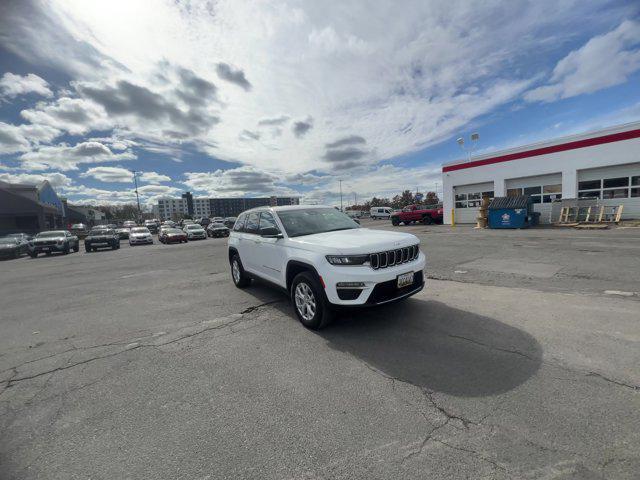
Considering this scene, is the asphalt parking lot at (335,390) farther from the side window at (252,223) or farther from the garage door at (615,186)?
the garage door at (615,186)

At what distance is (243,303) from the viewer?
229 inches

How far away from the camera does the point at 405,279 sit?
163 inches

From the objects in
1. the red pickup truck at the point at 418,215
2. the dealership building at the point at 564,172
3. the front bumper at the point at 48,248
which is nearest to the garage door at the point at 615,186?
the dealership building at the point at 564,172

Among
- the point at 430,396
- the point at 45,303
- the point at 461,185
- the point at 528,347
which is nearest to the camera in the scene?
the point at 430,396

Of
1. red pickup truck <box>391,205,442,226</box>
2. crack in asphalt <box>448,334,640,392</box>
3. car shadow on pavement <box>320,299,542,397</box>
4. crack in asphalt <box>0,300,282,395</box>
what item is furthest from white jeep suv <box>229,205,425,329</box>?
red pickup truck <box>391,205,442,226</box>

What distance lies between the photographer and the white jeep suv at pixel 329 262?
3.84 metres

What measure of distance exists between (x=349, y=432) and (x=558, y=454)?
1.39 m

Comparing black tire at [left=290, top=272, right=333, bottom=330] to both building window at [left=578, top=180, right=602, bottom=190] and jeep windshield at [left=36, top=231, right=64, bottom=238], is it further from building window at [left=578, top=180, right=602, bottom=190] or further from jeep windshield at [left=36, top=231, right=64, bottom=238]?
jeep windshield at [left=36, top=231, right=64, bottom=238]

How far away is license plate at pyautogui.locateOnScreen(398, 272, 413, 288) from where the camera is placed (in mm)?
4068

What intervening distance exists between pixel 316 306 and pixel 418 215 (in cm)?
2579

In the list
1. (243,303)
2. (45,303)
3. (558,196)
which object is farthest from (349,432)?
(558,196)

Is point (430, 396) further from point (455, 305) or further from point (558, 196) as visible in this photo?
point (558, 196)

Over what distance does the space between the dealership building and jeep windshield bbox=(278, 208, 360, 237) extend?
19629 mm

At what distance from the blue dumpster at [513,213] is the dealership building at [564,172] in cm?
226
